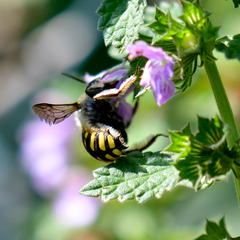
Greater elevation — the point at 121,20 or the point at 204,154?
the point at 121,20

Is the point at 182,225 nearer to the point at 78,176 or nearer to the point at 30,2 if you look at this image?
the point at 78,176

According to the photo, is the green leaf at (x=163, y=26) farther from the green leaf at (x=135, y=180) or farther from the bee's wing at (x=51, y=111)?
the bee's wing at (x=51, y=111)

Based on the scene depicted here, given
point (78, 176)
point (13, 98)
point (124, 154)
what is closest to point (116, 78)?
point (124, 154)

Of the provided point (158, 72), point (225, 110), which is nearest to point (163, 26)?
point (158, 72)

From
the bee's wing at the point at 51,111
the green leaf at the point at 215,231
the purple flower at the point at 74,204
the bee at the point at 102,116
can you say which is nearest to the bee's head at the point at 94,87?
the bee at the point at 102,116

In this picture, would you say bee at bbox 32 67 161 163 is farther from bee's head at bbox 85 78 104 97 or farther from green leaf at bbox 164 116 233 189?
green leaf at bbox 164 116 233 189

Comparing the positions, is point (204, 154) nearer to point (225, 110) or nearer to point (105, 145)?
point (225, 110)
